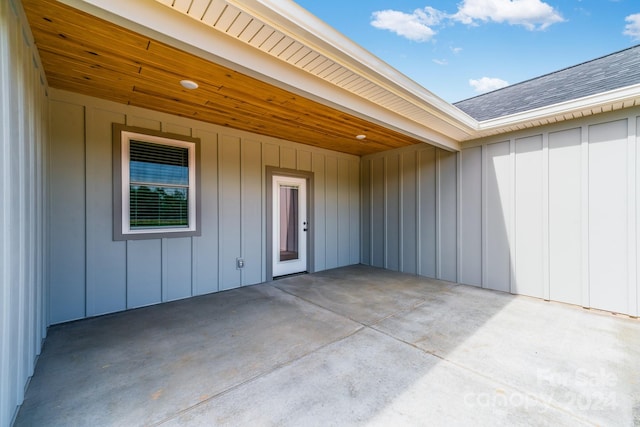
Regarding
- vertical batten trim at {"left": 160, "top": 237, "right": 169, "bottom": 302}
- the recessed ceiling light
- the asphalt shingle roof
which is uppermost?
the asphalt shingle roof

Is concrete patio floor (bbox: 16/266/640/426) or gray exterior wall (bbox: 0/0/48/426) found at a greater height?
gray exterior wall (bbox: 0/0/48/426)

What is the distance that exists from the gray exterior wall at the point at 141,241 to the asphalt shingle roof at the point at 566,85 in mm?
3780

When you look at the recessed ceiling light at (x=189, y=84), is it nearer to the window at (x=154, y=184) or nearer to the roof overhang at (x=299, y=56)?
the roof overhang at (x=299, y=56)

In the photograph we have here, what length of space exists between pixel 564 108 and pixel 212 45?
14.4 ft

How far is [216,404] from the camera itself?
73.8 inches

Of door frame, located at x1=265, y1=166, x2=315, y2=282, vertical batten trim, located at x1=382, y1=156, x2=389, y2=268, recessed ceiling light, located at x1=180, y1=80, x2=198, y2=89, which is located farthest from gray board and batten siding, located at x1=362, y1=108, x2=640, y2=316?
recessed ceiling light, located at x1=180, y1=80, x2=198, y2=89

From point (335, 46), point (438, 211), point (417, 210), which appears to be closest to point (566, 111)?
point (438, 211)

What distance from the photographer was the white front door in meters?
5.37

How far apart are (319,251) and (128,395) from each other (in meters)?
4.31

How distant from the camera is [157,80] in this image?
294 centimetres

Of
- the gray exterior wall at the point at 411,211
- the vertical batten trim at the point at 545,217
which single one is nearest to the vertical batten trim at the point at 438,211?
the gray exterior wall at the point at 411,211

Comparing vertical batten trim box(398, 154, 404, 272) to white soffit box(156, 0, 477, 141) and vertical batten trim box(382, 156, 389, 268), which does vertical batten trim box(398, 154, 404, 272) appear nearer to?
vertical batten trim box(382, 156, 389, 268)

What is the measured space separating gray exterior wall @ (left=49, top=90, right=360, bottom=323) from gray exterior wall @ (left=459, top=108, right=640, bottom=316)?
329 centimetres

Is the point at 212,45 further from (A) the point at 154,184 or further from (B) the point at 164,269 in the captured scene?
(B) the point at 164,269
